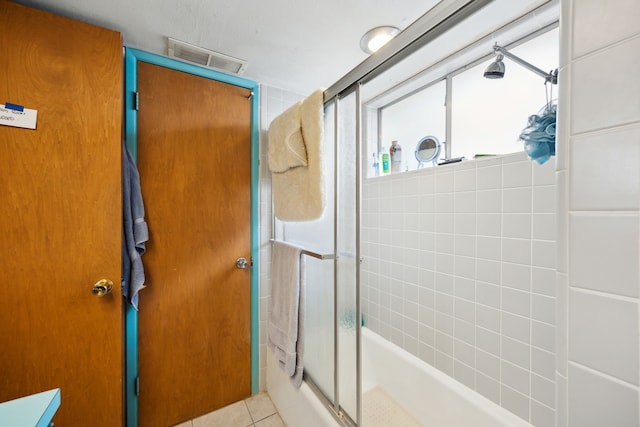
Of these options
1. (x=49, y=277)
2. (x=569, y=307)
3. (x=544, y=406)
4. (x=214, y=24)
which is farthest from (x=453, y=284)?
(x=49, y=277)

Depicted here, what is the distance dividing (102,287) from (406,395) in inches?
69.6

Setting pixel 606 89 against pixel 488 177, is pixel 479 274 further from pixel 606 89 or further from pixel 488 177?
pixel 606 89

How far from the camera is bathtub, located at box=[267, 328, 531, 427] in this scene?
1197 mm

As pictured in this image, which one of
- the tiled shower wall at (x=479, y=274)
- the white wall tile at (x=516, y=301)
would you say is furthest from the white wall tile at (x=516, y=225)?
the white wall tile at (x=516, y=301)

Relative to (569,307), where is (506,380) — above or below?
below

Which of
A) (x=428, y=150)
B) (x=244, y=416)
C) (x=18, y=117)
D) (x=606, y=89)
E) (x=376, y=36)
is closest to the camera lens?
(x=606, y=89)

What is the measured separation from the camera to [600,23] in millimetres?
354

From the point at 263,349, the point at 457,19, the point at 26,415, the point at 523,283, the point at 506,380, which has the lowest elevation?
the point at 263,349

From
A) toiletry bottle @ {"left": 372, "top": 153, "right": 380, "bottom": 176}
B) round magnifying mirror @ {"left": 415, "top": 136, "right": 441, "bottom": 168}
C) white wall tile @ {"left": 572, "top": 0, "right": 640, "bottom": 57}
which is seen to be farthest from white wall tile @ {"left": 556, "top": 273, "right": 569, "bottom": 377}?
toiletry bottle @ {"left": 372, "top": 153, "right": 380, "bottom": 176}

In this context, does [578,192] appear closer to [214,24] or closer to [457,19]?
[457,19]

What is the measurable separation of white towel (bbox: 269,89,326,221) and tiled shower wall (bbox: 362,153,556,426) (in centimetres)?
84

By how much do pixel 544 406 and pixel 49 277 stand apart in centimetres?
219

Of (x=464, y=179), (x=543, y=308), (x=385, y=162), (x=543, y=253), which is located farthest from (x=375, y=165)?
(x=543, y=308)

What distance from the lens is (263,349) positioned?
5.57 ft
